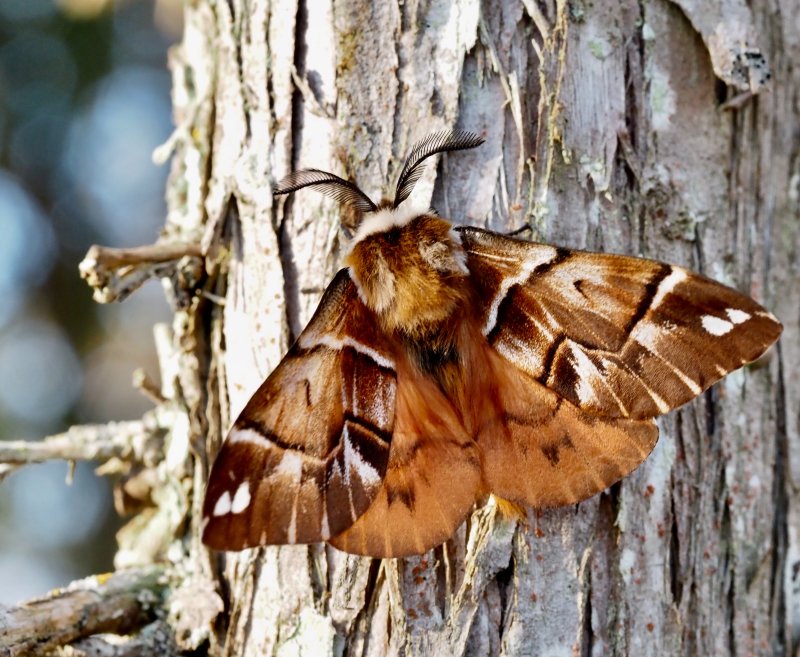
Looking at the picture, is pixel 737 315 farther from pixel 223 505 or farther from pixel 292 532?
pixel 223 505

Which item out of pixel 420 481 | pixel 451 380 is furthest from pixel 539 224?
pixel 420 481

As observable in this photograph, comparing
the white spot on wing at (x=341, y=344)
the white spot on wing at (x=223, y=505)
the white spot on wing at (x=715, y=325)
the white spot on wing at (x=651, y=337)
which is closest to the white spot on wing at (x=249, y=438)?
the white spot on wing at (x=223, y=505)

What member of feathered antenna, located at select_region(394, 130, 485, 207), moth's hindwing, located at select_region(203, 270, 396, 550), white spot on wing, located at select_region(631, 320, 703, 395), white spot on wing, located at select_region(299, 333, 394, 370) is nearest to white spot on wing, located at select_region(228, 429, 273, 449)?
moth's hindwing, located at select_region(203, 270, 396, 550)

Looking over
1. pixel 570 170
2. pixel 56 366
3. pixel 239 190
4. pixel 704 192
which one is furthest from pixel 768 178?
pixel 56 366

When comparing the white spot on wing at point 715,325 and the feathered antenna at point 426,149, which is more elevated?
the feathered antenna at point 426,149

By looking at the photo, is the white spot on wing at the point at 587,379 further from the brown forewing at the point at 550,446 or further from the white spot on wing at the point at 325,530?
the white spot on wing at the point at 325,530

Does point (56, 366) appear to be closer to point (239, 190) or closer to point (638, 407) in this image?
point (239, 190)

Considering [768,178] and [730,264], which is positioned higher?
[768,178]
